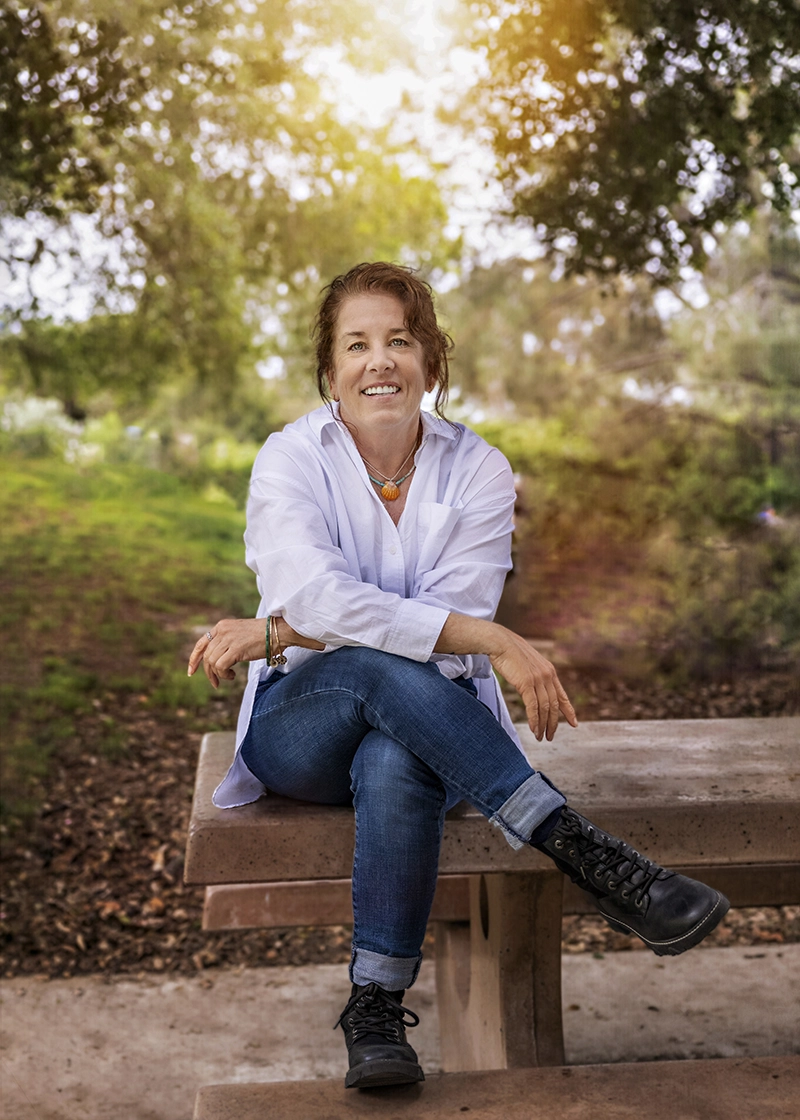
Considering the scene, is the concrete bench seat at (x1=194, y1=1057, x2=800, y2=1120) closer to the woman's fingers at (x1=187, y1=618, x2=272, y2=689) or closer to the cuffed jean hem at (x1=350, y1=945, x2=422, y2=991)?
the cuffed jean hem at (x1=350, y1=945, x2=422, y2=991)

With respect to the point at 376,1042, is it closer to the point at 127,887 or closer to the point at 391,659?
the point at 391,659

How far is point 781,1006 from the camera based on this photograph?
3.27m

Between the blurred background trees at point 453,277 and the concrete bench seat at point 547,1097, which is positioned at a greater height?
the blurred background trees at point 453,277

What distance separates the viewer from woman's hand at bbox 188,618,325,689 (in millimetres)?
1982

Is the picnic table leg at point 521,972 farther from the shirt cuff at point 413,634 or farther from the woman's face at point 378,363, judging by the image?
the woman's face at point 378,363

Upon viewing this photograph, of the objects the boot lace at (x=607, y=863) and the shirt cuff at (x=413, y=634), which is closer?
the boot lace at (x=607, y=863)

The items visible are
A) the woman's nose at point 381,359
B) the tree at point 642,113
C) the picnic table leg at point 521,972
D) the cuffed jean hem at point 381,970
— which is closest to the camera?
the cuffed jean hem at point 381,970

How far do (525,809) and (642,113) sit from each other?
4121 mm

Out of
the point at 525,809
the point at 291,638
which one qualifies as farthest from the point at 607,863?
the point at 291,638

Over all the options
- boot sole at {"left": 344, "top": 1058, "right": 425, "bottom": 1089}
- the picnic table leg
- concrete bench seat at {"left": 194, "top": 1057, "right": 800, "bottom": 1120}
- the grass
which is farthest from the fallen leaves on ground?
boot sole at {"left": 344, "top": 1058, "right": 425, "bottom": 1089}

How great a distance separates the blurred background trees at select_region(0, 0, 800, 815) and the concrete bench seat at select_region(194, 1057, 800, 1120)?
3.81 m

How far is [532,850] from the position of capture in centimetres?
206

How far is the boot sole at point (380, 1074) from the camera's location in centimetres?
170

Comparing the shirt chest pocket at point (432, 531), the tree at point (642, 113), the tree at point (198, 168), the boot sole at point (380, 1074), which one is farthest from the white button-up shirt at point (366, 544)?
the tree at point (198, 168)
